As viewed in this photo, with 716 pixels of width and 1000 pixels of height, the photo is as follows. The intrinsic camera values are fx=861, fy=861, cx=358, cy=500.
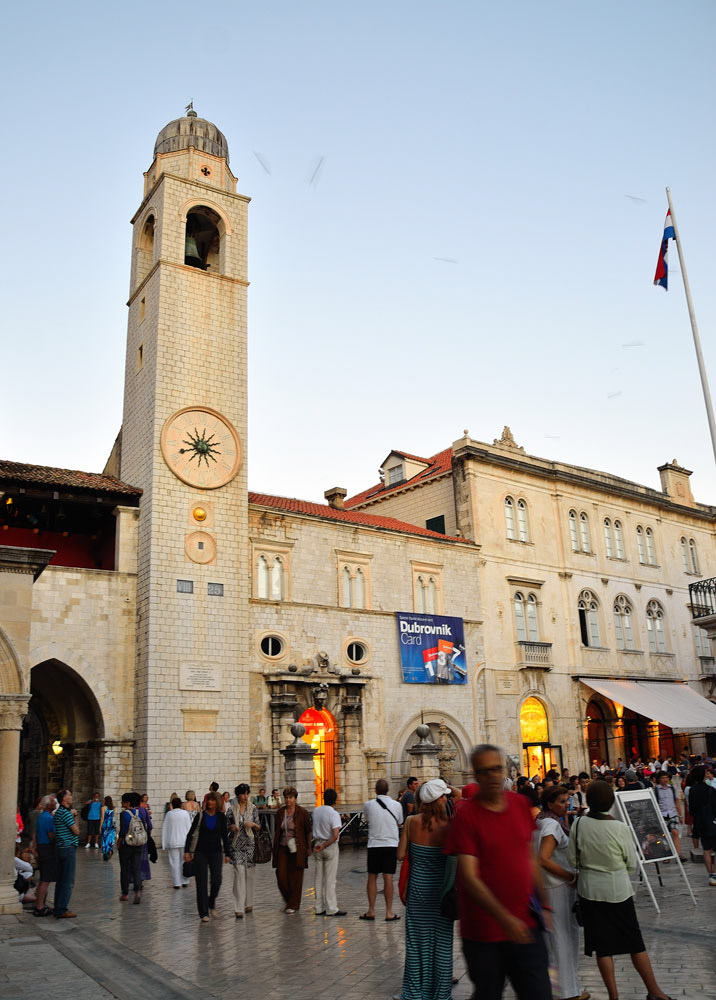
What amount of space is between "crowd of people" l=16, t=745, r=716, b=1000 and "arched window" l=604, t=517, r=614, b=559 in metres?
23.9

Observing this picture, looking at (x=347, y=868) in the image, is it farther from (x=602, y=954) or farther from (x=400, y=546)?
(x=400, y=546)

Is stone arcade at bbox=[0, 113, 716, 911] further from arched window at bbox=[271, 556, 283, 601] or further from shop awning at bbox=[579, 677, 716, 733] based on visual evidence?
shop awning at bbox=[579, 677, 716, 733]

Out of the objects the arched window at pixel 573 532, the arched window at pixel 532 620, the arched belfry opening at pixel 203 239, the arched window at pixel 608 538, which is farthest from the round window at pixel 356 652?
the arched window at pixel 608 538

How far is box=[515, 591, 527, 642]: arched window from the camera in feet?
103

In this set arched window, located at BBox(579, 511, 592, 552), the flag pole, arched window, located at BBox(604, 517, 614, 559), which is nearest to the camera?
the flag pole

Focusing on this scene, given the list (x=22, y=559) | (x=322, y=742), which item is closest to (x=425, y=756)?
(x=322, y=742)

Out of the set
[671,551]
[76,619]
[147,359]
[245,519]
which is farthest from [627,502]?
[76,619]

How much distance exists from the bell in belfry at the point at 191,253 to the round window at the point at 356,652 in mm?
12792

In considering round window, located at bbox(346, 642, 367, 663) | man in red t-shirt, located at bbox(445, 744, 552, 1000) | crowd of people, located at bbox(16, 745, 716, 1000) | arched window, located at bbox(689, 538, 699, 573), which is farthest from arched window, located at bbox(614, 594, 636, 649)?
man in red t-shirt, located at bbox(445, 744, 552, 1000)

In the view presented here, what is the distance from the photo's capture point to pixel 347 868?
15742 mm

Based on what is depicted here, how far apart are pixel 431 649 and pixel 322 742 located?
4856 mm

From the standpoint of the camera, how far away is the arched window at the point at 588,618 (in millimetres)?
33844

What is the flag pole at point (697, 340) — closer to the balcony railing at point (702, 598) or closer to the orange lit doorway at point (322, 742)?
the orange lit doorway at point (322, 742)

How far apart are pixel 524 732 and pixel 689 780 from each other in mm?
18523
